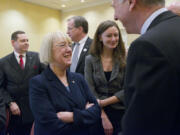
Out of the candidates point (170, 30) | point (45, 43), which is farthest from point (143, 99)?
point (45, 43)

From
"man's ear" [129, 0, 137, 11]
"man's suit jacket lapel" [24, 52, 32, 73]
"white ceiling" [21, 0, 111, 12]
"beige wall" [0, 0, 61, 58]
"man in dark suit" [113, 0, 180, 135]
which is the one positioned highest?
"white ceiling" [21, 0, 111, 12]

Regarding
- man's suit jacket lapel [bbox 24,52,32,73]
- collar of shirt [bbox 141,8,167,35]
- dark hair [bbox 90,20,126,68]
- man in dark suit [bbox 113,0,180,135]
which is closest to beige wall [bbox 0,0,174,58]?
man's suit jacket lapel [bbox 24,52,32,73]

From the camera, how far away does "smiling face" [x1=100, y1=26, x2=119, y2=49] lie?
1923 millimetres

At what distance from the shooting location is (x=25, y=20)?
7773 mm

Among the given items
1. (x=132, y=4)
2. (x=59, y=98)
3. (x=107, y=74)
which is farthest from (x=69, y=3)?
(x=132, y=4)

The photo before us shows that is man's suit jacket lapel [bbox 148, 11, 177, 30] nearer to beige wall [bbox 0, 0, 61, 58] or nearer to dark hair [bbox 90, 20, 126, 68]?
dark hair [bbox 90, 20, 126, 68]

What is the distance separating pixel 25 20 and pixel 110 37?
22.2 ft

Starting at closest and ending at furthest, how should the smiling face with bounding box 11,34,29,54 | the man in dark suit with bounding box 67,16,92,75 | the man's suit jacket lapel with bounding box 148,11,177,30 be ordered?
1. the man's suit jacket lapel with bounding box 148,11,177,30
2. the man in dark suit with bounding box 67,16,92,75
3. the smiling face with bounding box 11,34,29,54

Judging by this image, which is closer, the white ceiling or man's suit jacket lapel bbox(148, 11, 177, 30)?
man's suit jacket lapel bbox(148, 11, 177, 30)

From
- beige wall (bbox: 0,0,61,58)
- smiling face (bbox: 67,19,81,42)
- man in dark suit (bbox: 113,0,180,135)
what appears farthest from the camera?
beige wall (bbox: 0,0,61,58)

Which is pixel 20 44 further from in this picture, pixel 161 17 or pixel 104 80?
pixel 161 17

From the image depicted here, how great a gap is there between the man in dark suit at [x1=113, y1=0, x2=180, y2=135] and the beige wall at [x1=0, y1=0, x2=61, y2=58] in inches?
280

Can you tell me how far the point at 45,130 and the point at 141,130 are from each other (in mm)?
901

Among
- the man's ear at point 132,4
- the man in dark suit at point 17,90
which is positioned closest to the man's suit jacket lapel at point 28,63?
the man in dark suit at point 17,90
